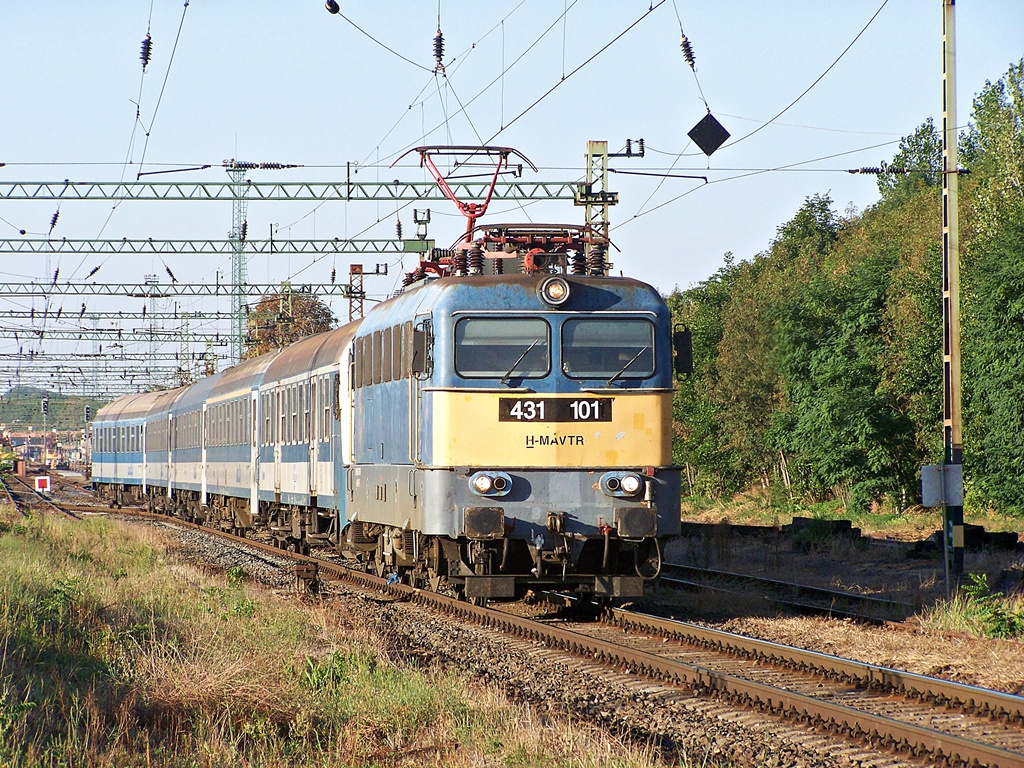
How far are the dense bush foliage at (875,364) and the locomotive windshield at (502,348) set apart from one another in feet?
72.5

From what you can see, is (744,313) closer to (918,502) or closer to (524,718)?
(918,502)

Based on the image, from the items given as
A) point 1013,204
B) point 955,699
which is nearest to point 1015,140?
point 1013,204

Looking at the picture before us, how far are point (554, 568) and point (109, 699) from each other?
17.4ft

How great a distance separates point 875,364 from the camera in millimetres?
38500

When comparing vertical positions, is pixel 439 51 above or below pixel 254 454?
above

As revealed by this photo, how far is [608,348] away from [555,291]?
0.76m

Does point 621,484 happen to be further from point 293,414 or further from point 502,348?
point 293,414

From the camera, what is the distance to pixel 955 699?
28.4 ft

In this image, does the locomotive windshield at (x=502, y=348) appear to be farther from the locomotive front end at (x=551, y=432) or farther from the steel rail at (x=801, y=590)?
the steel rail at (x=801, y=590)

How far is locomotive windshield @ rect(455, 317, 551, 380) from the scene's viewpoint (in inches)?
488

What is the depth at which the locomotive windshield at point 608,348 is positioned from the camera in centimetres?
1248

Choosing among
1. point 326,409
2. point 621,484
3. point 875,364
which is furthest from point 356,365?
point 875,364

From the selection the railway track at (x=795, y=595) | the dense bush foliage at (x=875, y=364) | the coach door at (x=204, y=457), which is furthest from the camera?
the dense bush foliage at (x=875, y=364)

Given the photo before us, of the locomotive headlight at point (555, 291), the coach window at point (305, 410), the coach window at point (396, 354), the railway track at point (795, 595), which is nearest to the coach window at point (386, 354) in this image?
the coach window at point (396, 354)
